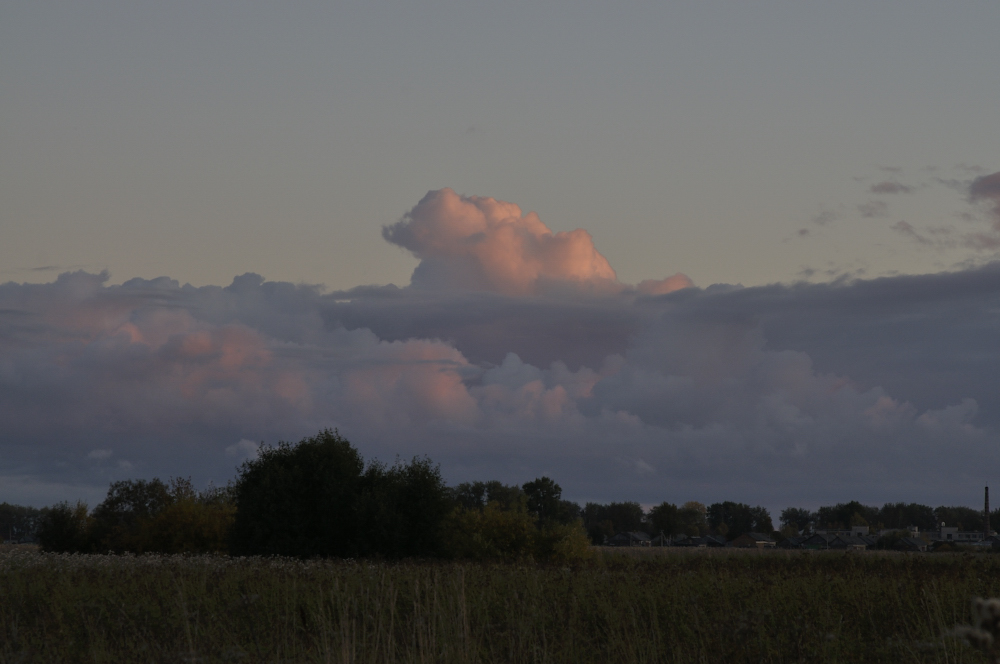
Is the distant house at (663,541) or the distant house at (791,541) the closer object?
the distant house at (791,541)

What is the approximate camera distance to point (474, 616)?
11.9 meters

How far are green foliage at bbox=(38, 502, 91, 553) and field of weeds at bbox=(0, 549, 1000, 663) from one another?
35587 millimetres

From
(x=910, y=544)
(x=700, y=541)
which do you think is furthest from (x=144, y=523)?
(x=700, y=541)

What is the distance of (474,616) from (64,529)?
150ft

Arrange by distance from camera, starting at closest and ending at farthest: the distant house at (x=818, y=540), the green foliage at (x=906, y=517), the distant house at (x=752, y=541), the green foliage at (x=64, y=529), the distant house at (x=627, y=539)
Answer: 1. the green foliage at (x=64, y=529)
2. the distant house at (x=818, y=540)
3. the distant house at (x=752, y=541)
4. the distant house at (x=627, y=539)
5. the green foliage at (x=906, y=517)

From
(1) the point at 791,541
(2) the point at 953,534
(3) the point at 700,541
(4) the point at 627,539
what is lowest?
(4) the point at 627,539

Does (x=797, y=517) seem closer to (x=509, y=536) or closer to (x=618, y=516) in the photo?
(x=618, y=516)

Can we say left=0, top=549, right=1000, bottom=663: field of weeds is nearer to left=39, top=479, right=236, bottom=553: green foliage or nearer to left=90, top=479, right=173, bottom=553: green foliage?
left=39, top=479, right=236, bottom=553: green foliage

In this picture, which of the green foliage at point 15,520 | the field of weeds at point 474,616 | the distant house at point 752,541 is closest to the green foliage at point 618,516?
the distant house at point 752,541

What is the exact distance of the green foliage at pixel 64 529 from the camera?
4872 centimetres

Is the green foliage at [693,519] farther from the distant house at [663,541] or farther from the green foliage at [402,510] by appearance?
the green foliage at [402,510]

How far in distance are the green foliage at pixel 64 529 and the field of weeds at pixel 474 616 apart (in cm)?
3559

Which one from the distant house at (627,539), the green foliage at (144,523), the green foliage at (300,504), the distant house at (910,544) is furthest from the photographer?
the distant house at (627,539)

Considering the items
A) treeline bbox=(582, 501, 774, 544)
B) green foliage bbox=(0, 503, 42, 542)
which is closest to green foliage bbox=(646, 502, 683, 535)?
treeline bbox=(582, 501, 774, 544)
